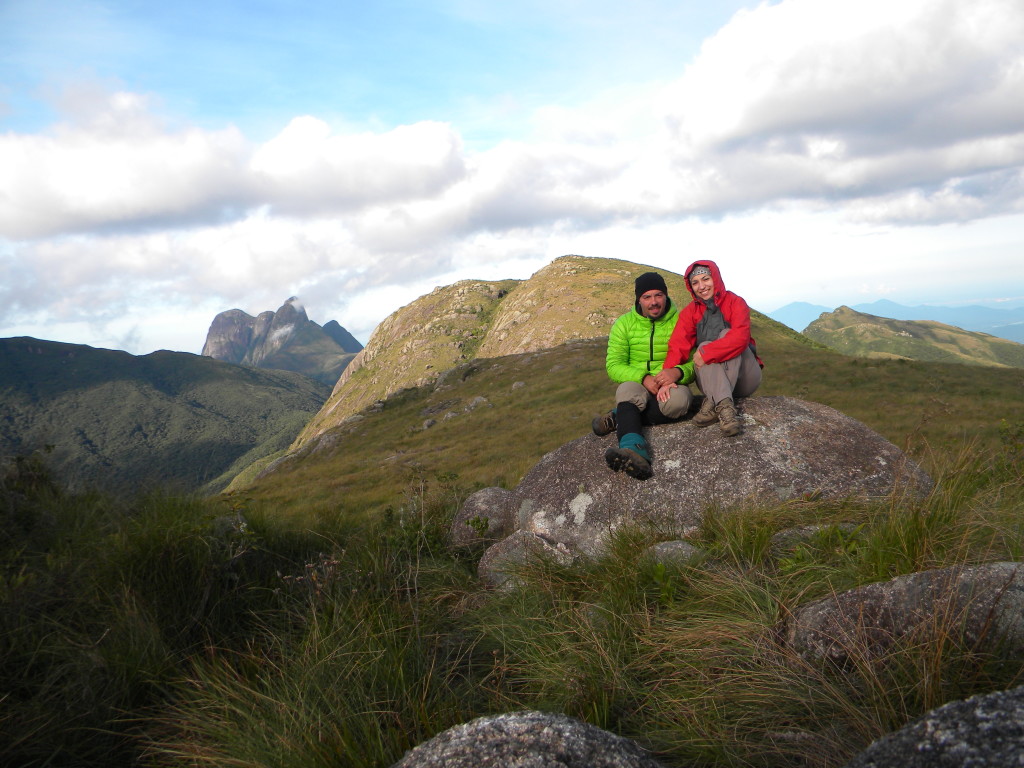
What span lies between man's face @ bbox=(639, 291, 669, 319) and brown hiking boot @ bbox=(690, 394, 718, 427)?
4.47 ft

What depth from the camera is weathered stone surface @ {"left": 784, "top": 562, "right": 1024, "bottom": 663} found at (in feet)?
8.75

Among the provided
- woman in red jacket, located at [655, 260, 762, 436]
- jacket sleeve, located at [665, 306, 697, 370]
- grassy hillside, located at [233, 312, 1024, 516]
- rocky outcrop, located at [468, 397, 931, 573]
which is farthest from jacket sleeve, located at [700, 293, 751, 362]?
grassy hillside, located at [233, 312, 1024, 516]

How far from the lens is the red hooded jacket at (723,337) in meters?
6.74

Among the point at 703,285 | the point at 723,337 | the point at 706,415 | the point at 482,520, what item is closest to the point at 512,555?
the point at 482,520

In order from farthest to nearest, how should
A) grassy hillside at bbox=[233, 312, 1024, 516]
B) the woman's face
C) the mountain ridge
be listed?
the mountain ridge, grassy hillside at bbox=[233, 312, 1024, 516], the woman's face

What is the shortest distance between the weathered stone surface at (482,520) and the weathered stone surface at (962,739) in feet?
17.4

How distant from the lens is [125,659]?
361 cm

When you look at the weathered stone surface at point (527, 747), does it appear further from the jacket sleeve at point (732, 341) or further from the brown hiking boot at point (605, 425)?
the jacket sleeve at point (732, 341)

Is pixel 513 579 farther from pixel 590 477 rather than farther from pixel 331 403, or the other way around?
pixel 331 403

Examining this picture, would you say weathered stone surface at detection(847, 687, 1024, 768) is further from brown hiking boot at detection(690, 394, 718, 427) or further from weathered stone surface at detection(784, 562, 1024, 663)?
brown hiking boot at detection(690, 394, 718, 427)

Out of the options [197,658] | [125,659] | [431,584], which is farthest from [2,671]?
[431,584]

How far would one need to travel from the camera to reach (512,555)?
591cm

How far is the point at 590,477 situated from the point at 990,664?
4.43 m

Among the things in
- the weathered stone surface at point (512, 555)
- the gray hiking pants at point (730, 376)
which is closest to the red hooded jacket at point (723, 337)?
the gray hiking pants at point (730, 376)
